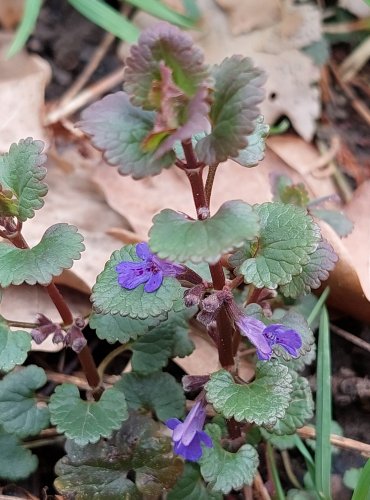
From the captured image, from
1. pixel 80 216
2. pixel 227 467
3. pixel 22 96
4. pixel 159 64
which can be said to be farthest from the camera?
pixel 22 96

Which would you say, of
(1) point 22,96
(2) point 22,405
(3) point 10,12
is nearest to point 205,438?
(2) point 22,405

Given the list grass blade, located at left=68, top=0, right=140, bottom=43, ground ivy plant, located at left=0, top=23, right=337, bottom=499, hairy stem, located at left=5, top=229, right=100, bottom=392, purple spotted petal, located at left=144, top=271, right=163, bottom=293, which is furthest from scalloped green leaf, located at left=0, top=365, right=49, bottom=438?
grass blade, located at left=68, top=0, right=140, bottom=43

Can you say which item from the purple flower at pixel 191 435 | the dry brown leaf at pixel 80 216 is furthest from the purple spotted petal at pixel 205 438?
the dry brown leaf at pixel 80 216

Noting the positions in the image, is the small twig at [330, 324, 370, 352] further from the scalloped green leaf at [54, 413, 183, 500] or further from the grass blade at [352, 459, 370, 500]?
the scalloped green leaf at [54, 413, 183, 500]

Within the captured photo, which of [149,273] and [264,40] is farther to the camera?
[264,40]

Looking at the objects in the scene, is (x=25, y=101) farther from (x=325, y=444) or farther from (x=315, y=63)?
(x=325, y=444)

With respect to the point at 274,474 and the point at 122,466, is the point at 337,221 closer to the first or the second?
the point at 274,474

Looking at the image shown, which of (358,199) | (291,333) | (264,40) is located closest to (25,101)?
(264,40)

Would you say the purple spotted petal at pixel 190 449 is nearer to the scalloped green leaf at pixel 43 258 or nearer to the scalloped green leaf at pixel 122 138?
the scalloped green leaf at pixel 43 258
